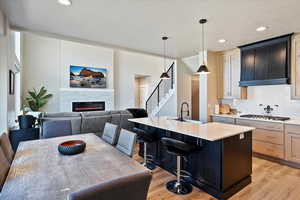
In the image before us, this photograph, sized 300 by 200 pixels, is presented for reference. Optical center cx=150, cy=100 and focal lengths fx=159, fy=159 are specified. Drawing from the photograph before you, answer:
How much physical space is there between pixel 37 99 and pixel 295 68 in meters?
7.71

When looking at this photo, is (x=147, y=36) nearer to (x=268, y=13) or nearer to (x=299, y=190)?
(x=268, y=13)

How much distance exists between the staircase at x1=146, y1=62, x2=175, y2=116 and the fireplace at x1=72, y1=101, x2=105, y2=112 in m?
2.33

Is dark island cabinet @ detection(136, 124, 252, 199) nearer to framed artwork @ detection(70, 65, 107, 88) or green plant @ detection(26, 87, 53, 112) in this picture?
framed artwork @ detection(70, 65, 107, 88)

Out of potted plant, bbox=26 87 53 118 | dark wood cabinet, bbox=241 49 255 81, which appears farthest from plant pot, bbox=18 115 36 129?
dark wood cabinet, bbox=241 49 255 81

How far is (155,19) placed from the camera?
2.66 meters

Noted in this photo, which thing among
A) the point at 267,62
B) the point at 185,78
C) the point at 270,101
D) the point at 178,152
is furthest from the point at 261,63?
the point at 178,152

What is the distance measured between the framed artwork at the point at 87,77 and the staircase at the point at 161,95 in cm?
247

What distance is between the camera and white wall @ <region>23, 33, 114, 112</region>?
6.13 m

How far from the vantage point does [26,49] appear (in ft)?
20.0

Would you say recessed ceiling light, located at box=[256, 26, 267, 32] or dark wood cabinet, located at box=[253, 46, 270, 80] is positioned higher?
recessed ceiling light, located at box=[256, 26, 267, 32]

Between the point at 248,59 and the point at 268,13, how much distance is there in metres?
1.56

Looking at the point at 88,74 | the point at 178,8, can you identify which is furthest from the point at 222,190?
the point at 88,74

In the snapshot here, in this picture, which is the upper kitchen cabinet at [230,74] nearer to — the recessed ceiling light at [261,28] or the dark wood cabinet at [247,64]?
the dark wood cabinet at [247,64]

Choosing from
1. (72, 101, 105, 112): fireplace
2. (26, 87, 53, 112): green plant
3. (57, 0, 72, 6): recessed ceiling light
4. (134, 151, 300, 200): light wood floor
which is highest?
(57, 0, 72, 6): recessed ceiling light
